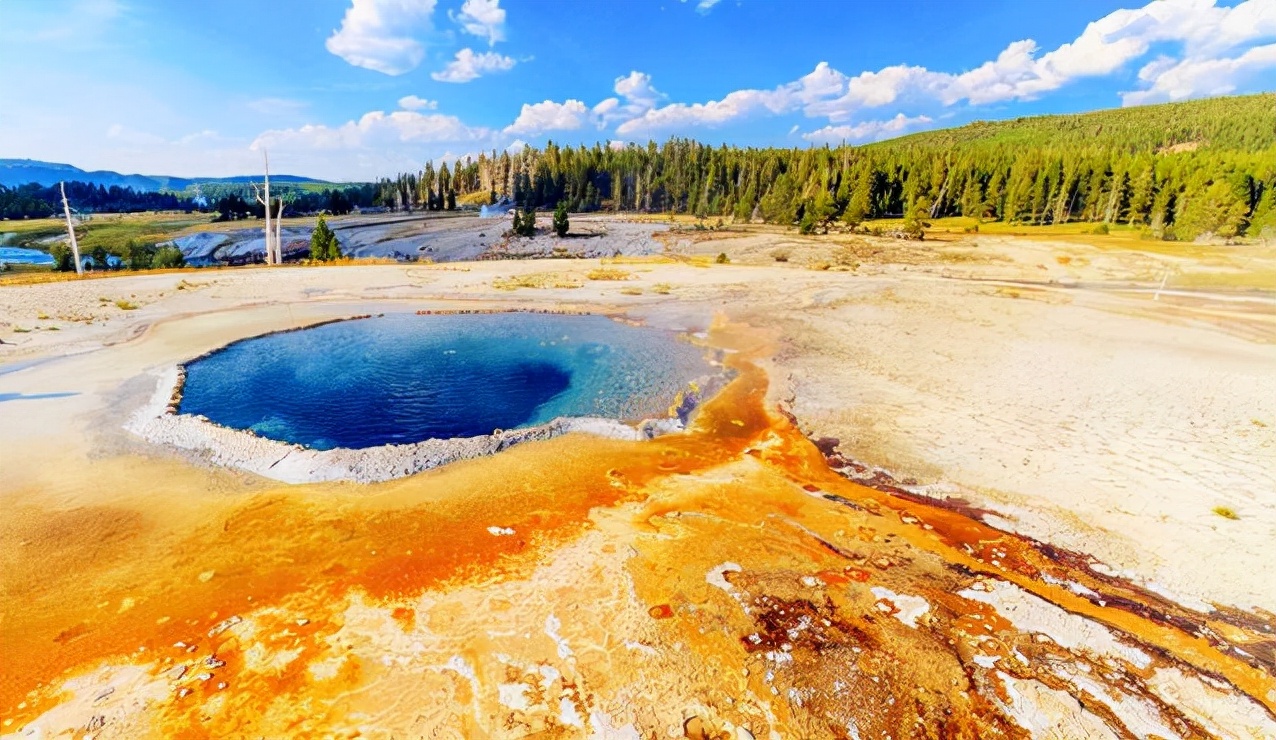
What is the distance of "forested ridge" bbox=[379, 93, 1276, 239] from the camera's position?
56.8 m

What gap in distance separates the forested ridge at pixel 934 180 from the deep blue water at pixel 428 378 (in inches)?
1688

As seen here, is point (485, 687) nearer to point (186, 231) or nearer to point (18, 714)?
point (18, 714)

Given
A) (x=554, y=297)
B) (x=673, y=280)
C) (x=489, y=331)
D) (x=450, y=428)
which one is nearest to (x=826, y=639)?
(x=450, y=428)

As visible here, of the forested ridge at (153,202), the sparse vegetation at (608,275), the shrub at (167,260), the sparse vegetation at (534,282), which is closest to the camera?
the sparse vegetation at (534,282)

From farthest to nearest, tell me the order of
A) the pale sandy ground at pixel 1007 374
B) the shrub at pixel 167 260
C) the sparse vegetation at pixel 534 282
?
1. the shrub at pixel 167 260
2. the sparse vegetation at pixel 534 282
3. the pale sandy ground at pixel 1007 374

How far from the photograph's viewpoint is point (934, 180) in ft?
234

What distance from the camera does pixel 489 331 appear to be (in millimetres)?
21547

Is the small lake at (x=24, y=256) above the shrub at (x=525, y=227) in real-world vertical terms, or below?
below

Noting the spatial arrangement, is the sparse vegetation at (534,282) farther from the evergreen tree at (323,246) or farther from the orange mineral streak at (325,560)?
the orange mineral streak at (325,560)

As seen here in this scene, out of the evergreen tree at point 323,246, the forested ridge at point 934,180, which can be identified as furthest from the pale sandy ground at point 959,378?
the forested ridge at point 934,180

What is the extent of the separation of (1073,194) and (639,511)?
276ft

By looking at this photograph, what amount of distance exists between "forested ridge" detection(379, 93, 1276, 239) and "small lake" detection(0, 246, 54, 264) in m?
A: 44.4

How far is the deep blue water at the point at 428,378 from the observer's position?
12531 mm

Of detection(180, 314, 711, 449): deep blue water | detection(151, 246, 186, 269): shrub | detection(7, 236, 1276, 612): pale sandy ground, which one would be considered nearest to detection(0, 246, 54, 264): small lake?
detection(151, 246, 186, 269): shrub
